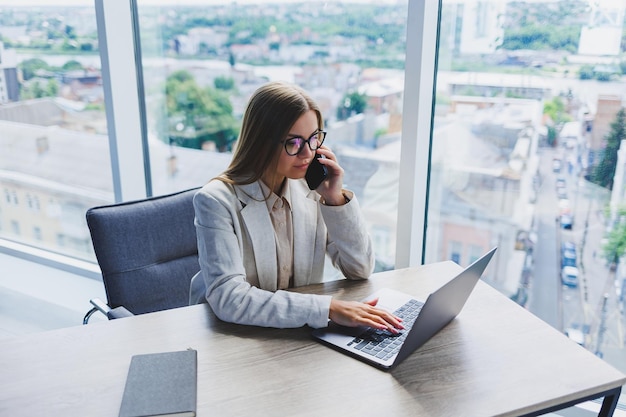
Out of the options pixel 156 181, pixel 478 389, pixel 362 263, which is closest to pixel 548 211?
pixel 362 263

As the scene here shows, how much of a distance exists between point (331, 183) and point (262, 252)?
11.7 inches

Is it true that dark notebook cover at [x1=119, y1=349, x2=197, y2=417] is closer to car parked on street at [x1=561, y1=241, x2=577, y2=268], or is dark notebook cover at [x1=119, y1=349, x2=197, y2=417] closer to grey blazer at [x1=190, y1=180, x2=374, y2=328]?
grey blazer at [x1=190, y1=180, x2=374, y2=328]

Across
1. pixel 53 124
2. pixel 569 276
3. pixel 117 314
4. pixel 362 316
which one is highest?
pixel 53 124

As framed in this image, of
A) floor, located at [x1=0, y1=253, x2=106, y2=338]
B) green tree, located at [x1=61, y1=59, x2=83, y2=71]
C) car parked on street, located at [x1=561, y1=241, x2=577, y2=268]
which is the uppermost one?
green tree, located at [x1=61, y1=59, x2=83, y2=71]

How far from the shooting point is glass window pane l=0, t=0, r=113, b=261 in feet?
10.9

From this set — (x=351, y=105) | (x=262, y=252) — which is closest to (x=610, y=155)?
(x=351, y=105)

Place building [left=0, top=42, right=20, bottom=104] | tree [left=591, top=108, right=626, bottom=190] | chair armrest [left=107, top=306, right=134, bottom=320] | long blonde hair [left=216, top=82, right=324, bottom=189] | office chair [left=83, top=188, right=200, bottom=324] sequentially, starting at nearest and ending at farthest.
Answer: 1. long blonde hair [left=216, top=82, right=324, bottom=189]
2. chair armrest [left=107, top=306, right=134, bottom=320]
3. office chair [left=83, top=188, right=200, bottom=324]
4. tree [left=591, top=108, right=626, bottom=190]
5. building [left=0, top=42, right=20, bottom=104]

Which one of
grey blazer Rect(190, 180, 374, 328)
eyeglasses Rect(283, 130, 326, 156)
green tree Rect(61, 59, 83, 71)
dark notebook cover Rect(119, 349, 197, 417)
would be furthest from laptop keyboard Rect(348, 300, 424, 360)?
green tree Rect(61, 59, 83, 71)

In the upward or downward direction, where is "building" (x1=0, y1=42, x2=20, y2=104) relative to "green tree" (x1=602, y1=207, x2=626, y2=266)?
upward

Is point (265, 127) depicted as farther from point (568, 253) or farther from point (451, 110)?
point (568, 253)

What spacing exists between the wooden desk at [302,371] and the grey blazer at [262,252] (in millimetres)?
56

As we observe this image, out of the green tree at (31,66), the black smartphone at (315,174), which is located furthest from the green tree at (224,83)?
the black smartphone at (315,174)

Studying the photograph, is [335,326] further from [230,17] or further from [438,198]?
[230,17]

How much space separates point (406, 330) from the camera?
150cm
